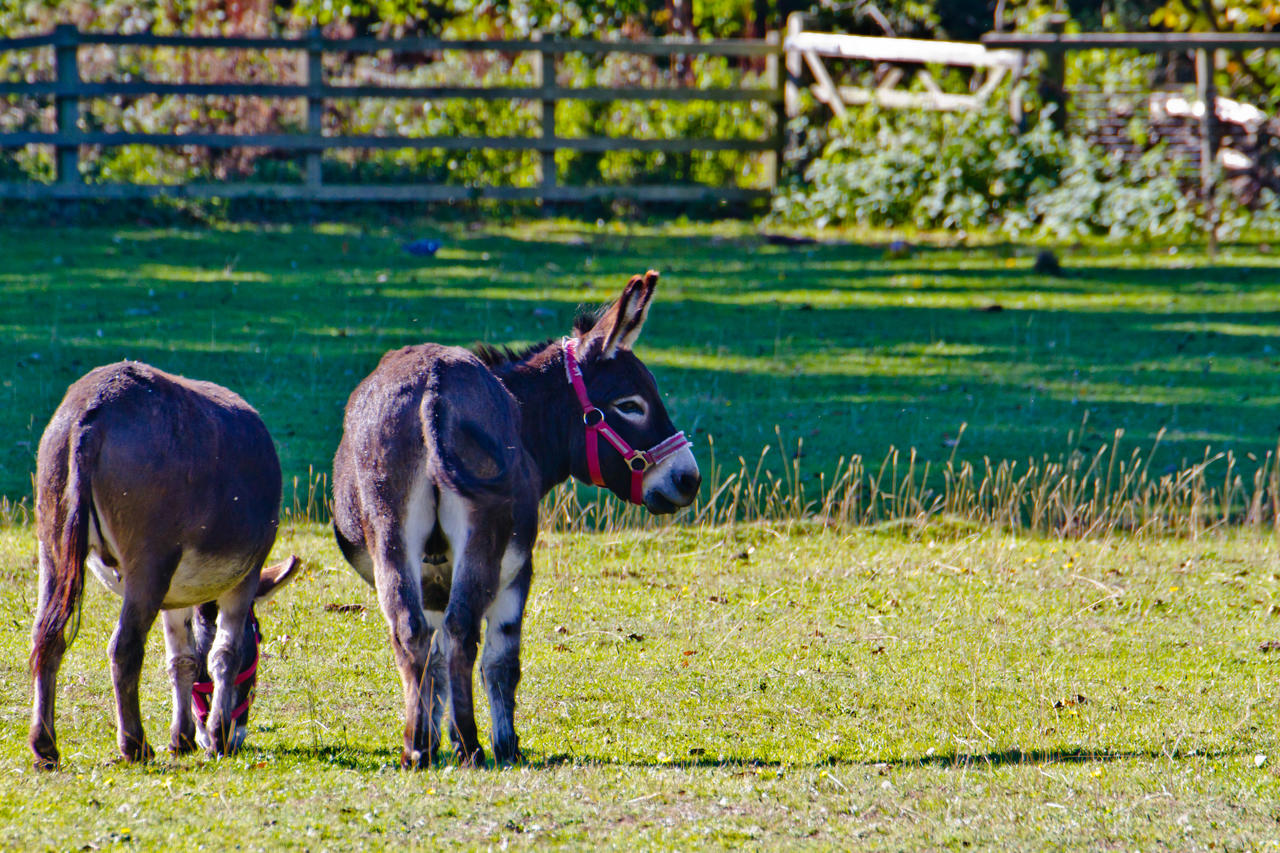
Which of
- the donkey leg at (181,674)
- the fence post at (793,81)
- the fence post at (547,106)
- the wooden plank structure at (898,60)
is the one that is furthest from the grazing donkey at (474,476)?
the fence post at (793,81)

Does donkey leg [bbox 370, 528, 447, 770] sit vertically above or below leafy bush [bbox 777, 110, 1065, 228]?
below

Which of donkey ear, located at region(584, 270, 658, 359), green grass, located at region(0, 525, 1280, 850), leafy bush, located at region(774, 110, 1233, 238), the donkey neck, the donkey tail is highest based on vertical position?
leafy bush, located at region(774, 110, 1233, 238)

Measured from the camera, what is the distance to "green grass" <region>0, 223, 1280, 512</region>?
12273 millimetres

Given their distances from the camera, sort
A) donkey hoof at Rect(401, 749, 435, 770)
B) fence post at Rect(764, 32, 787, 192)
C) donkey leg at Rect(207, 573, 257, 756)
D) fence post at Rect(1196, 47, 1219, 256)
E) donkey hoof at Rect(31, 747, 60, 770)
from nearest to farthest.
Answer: donkey hoof at Rect(31, 747, 60, 770) → donkey hoof at Rect(401, 749, 435, 770) → donkey leg at Rect(207, 573, 257, 756) → fence post at Rect(1196, 47, 1219, 256) → fence post at Rect(764, 32, 787, 192)

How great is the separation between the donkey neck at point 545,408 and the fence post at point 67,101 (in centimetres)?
1433

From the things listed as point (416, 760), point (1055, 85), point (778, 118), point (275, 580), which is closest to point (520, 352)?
point (275, 580)

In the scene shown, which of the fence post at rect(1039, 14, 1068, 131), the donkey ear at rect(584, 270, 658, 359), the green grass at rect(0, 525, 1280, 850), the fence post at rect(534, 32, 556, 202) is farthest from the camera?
the fence post at rect(534, 32, 556, 202)

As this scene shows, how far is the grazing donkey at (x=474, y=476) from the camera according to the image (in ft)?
17.7

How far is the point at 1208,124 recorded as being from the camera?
18.1 meters

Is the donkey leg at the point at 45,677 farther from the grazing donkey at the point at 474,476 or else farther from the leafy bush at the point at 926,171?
the leafy bush at the point at 926,171

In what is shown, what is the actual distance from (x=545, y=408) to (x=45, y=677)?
2.25 metres

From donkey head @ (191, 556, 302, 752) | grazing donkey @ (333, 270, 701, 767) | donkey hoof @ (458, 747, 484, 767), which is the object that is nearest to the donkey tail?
donkey head @ (191, 556, 302, 752)

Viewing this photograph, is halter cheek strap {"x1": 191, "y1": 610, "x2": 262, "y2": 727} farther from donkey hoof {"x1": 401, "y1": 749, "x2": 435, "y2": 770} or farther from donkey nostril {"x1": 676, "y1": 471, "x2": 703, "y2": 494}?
donkey nostril {"x1": 676, "y1": 471, "x2": 703, "y2": 494}

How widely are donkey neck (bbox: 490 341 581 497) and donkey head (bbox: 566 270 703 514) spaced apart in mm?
60
